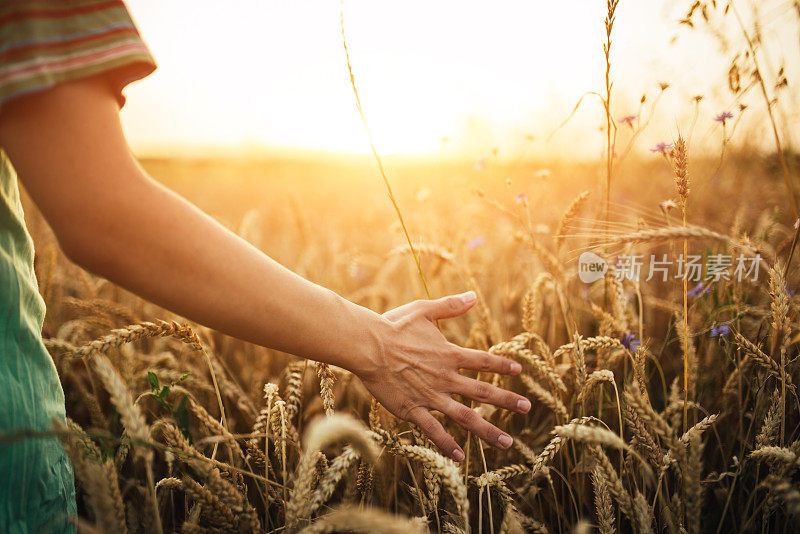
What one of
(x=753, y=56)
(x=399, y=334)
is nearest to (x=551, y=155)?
(x=753, y=56)

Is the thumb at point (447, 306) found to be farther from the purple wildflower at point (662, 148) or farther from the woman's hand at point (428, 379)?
the purple wildflower at point (662, 148)

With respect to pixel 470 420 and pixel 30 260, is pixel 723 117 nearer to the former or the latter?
pixel 470 420

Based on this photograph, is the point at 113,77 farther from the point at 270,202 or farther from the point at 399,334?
the point at 270,202

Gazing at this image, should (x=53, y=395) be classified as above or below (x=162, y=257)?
below

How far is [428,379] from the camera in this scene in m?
1.05

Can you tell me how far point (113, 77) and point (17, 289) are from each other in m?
0.37

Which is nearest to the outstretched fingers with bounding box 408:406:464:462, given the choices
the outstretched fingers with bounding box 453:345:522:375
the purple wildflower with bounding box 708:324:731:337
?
the outstretched fingers with bounding box 453:345:522:375

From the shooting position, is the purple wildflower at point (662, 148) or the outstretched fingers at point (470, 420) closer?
the outstretched fingers at point (470, 420)

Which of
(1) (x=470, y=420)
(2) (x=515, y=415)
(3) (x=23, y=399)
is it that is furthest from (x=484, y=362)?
(3) (x=23, y=399)

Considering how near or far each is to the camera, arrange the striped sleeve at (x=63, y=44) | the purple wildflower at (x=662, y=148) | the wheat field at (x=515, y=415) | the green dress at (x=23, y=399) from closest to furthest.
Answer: the striped sleeve at (x=63, y=44), the green dress at (x=23, y=399), the wheat field at (x=515, y=415), the purple wildflower at (x=662, y=148)

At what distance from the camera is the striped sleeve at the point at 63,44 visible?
561 mm

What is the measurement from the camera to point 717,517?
1.30 m

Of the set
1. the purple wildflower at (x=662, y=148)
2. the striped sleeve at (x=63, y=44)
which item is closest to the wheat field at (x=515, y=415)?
the purple wildflower at (x=662, y=148)

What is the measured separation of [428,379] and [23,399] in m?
0.71
